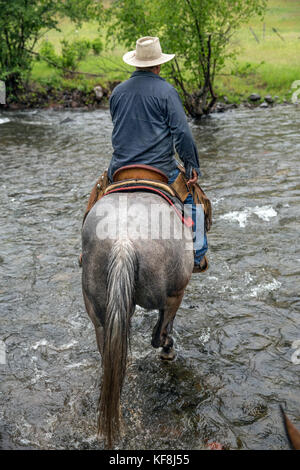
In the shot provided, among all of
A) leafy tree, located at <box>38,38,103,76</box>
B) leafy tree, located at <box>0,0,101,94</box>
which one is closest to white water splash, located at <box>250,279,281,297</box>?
leafy tree, located at <box>0,0,101,94</box>

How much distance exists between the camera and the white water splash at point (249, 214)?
8.02m

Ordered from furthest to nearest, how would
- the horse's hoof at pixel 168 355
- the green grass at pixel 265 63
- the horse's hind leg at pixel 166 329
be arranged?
1. the green grass at pixel 265 63
2. the horse's hoof at pixel 168 355
3. the horse's hind leg at pixel 166 329

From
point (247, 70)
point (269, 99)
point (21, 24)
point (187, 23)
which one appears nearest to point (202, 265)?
point (187, 23)

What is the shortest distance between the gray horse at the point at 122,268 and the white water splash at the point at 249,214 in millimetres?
4220

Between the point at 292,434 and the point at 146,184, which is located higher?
the point at 146,184

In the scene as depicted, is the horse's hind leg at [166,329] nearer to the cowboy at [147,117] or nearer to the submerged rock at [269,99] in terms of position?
the cowboy at [147,117]

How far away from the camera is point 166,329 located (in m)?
4.47

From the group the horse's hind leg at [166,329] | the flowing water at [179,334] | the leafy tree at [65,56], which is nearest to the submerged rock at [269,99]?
the flowing water at [179,334]

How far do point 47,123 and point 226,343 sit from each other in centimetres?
1302

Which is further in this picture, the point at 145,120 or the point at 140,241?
the point at 145,120

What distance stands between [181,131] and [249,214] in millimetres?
4106

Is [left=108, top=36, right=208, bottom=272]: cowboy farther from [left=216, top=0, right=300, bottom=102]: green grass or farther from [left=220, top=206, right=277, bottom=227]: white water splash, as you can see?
[left=216, top=0, right=300, bottom=102]: green grass

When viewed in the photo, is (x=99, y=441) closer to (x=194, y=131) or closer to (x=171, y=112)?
(x=171, y=112)

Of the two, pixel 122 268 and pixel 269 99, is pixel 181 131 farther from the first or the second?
pixel 269 99
